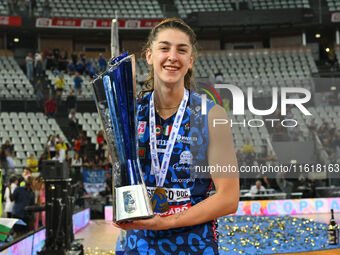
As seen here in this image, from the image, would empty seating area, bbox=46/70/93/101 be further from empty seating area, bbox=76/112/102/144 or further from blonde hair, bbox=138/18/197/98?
blonde hair, bbox=138/18/197/98

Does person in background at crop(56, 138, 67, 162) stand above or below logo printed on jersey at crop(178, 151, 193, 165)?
above

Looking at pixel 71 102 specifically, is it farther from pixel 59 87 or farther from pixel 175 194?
pixel 175 194

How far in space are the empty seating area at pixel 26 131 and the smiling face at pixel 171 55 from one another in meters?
13.5

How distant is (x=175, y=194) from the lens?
61.0 inches

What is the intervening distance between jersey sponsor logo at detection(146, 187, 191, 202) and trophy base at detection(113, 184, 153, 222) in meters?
0.13

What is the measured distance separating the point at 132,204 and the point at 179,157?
Result: 0.85 feet

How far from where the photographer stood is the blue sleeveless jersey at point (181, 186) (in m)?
1.55

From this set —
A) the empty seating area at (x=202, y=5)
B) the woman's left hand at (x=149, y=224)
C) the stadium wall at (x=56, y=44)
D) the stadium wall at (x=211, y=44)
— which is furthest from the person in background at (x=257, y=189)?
the stadium wall at (x=56, y=44)

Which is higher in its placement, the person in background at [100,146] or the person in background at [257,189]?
the person in background at [100,146]

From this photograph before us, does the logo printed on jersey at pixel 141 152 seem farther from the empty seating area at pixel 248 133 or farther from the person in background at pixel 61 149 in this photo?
the person in background at pixel 61 149

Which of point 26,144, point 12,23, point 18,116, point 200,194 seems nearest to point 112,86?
point 200,194

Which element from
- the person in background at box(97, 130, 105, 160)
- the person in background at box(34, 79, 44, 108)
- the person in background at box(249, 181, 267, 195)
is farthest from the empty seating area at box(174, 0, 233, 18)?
the person in background at box(249, 181, 267, 195)

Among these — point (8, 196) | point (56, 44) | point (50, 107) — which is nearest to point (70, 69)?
point (50, 107)

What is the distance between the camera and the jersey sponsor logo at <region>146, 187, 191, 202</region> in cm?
155
